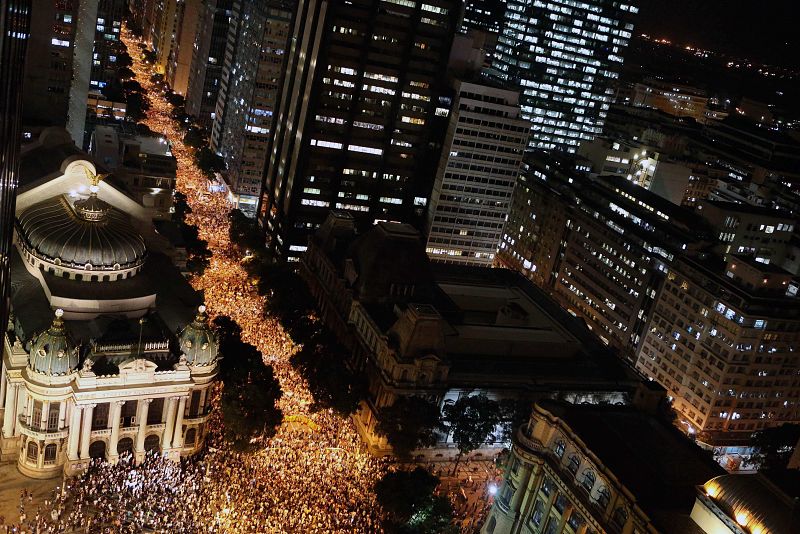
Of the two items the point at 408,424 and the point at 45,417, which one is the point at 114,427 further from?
the point at 408,424

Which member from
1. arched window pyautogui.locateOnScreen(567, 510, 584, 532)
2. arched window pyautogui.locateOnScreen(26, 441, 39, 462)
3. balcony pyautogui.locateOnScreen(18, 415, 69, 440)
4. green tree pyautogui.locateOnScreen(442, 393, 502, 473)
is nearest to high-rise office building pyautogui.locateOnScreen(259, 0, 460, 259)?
green tree pyautogui.locateOnScreen(442, 393, 502, 473)

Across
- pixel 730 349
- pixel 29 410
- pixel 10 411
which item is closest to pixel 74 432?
pixel 29 410

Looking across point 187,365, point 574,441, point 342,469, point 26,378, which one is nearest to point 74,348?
point 26,378

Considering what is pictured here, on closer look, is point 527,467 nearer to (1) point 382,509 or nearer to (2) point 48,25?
(1) point 382,509

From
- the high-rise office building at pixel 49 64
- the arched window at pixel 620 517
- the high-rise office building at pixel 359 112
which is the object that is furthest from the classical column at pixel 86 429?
the high-rise office building at pixel 49 64

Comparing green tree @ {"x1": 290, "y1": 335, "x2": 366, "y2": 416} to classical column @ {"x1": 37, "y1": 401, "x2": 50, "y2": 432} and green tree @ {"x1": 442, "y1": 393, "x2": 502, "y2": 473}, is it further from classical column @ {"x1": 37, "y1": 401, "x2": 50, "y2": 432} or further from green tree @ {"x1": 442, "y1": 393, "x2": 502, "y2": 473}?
classical column @ {"x1": 37, "y1": 401, "x2": 50, "y2": 432}
